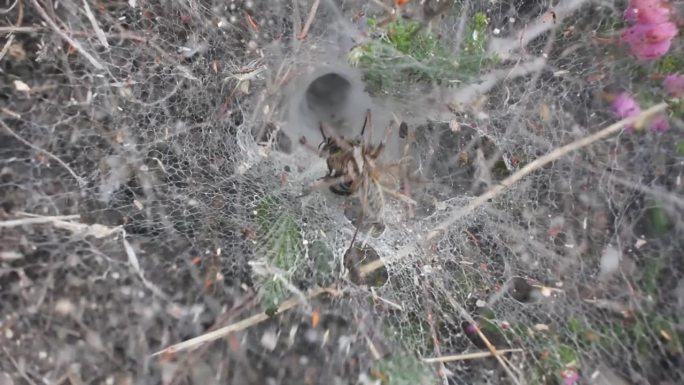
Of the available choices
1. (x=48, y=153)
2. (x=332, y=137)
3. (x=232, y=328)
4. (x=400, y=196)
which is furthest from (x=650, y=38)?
(x=48, y=153)

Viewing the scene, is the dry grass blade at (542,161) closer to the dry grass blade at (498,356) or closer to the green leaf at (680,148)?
the green leaf at (680,148)

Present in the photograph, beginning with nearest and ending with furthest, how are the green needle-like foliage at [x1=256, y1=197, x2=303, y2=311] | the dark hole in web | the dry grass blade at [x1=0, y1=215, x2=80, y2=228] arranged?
1. the dry grass blade at [x1=0, y1=215, x2=80, y2=228]
2. the green needle-like foliage at [x1=256, y1=197, x2=303, y2=311]
3. the dark hole in web

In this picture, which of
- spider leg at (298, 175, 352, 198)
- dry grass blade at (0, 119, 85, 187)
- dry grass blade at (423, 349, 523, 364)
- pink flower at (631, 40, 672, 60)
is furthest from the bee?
pink flower at (631, 40, 672, 60)

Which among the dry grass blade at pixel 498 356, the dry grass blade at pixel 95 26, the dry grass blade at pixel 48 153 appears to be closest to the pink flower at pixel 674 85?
the dry grass blade at pixel 498 356

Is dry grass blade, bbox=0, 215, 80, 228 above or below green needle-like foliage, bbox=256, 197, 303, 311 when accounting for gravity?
below

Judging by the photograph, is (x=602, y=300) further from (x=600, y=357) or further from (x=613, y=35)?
(x=613, y=35)

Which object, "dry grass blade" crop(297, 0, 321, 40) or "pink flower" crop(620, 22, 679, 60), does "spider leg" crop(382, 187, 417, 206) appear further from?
"pink flower" crop(620, 22, 679, 60)
